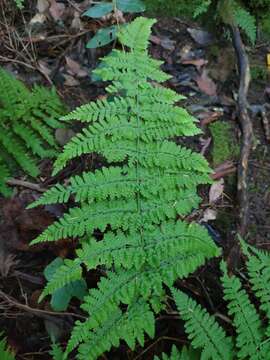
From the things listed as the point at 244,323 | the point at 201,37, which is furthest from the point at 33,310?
the point at 201,37

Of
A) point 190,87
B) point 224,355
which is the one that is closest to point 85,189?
point 224,355

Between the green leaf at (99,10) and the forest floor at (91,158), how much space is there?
330mm

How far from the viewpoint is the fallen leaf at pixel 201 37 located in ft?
12.6

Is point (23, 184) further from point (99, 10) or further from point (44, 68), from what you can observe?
point (99, 10)

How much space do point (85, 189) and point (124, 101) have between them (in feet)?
1.93

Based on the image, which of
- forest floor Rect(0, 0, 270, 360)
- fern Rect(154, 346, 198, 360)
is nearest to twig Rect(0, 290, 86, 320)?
forest floor Rect(0, 0, 270, 360)

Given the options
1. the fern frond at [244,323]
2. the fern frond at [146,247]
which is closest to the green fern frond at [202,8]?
the fern frond at [146,247]

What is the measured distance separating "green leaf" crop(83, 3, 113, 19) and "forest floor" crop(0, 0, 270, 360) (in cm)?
33

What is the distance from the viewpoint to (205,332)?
220 cm

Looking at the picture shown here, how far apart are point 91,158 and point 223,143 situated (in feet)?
3.26

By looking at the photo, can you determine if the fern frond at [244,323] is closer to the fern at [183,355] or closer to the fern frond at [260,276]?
the fern frond at [260,276]

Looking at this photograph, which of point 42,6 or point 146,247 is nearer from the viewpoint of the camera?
point 146,247

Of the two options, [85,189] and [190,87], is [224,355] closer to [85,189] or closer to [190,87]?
[85,189]

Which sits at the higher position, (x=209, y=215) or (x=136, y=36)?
(x=136, y=36)
